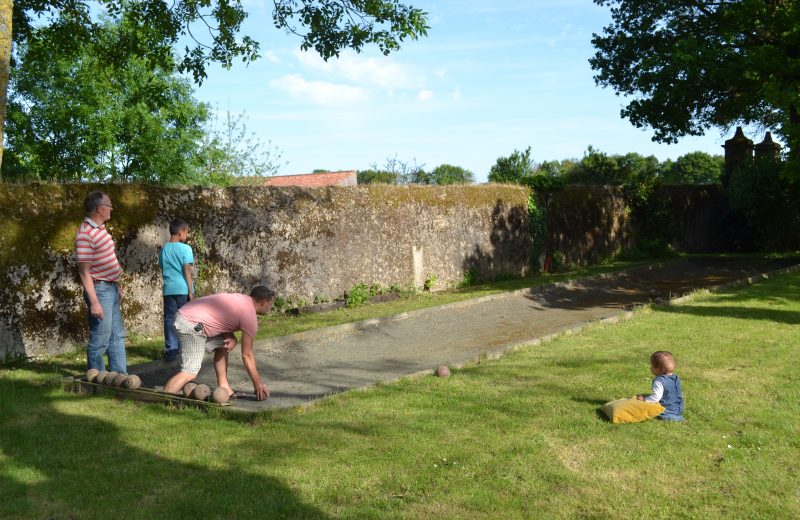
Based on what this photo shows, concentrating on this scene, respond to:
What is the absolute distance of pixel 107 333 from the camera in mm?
7496

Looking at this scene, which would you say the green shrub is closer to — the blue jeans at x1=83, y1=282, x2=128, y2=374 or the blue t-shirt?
the blue t-shirt

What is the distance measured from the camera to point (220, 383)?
279 inches

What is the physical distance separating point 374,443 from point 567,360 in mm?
3918

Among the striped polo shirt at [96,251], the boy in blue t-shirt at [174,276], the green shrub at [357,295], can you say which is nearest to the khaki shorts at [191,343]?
the striped polo shirt at [96,251]

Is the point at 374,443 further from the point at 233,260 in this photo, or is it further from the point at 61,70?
the point at 61,70

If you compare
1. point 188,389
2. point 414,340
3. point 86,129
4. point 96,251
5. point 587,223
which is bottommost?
point 414,340

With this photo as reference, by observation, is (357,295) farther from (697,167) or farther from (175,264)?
(697,167)

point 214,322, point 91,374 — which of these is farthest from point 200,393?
point 91,374

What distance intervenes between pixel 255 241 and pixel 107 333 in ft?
18.4

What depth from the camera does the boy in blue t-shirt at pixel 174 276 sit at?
28.9 ft

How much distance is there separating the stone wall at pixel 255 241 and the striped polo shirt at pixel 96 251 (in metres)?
2.60

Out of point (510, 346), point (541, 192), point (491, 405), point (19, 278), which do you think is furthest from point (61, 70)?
point (491, 405)

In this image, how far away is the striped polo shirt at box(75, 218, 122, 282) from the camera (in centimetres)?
730

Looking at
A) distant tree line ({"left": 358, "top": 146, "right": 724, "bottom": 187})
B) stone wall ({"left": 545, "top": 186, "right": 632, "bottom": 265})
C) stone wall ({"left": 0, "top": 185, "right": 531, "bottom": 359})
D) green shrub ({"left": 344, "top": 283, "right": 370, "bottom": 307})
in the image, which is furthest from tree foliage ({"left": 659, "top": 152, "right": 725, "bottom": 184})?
green shrub ({"left": 344, "top": 283, "right": 370, "bottom": 307})
